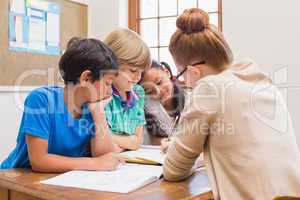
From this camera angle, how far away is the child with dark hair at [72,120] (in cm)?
125

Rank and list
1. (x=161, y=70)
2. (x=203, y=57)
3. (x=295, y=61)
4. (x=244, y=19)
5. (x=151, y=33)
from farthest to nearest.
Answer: (x=151, y=33), (x=244, y=19), (x=295, y=61), (x=161, y=70), (x=203, y=57)

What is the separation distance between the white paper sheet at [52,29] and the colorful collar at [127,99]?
1.41 meters

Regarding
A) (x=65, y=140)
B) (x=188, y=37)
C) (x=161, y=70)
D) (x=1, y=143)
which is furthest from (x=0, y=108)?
(x=188, y=37)

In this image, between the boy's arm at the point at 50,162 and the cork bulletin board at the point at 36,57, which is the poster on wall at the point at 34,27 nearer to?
the cork bulletin board at the point at 36,57

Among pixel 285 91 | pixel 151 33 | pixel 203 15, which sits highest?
pixel 151 33

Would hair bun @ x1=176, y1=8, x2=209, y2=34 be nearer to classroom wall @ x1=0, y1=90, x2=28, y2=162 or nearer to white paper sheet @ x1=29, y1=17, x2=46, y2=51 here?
classroom wall @ x1=0, y1=90, x2=28, y2=162

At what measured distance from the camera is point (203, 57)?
117 centimetres

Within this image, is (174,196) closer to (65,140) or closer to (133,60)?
(65,140)

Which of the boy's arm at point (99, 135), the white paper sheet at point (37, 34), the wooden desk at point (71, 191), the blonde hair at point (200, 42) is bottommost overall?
the wooden desk at point (71, 191)

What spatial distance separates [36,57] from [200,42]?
2.05 m

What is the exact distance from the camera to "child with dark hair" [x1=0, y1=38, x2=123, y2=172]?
4.09ft

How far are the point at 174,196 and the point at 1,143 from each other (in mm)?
2069

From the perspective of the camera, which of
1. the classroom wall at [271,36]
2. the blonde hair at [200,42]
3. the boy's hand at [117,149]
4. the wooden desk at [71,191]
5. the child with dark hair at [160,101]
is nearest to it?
the wooden desk at [71,191]

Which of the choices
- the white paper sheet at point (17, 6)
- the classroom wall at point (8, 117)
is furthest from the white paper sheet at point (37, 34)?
the classroom wall at point (8, 117)
